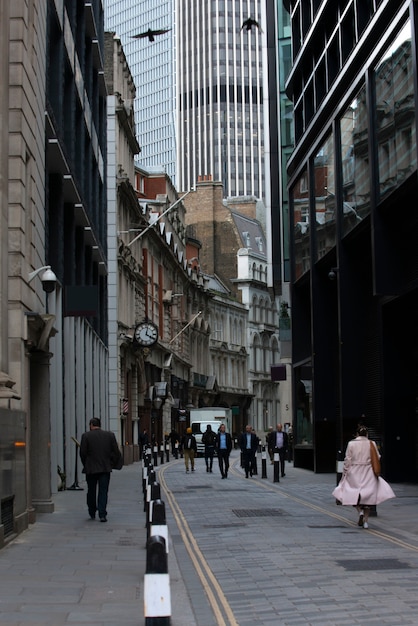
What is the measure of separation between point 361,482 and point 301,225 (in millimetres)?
23999

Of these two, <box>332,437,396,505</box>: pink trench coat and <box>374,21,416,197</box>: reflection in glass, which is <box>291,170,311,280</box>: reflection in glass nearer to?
<box>374,21,416,197</box>: reflection in glass

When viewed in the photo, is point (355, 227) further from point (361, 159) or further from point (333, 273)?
point (333, 273)

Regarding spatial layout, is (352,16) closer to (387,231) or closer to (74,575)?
(387,231)

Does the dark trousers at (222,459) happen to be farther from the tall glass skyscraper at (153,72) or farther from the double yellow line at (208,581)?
the tall glass skyscraper at (153,72)

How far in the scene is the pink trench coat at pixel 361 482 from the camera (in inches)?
656

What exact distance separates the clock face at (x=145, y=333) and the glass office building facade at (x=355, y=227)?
12.3 metres

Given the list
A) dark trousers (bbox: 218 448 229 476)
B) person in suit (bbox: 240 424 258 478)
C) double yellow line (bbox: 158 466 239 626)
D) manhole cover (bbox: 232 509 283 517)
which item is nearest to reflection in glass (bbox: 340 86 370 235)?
person in suit (bbox: 240 424 258 478)

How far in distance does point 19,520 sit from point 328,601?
7057 millimetres

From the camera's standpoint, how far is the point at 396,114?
979 inches

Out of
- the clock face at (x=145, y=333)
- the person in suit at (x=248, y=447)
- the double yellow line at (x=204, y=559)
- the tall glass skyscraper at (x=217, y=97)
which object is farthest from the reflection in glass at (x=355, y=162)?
the tall glass skyscraper at (x=217, y=97)

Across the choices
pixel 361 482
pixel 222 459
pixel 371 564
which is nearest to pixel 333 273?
pixel 222 459

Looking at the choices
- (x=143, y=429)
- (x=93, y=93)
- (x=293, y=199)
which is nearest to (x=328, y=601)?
(x=93, y=93)

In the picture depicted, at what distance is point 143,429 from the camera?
6175 centimetres

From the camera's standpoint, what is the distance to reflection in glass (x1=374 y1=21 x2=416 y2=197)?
2366cm
